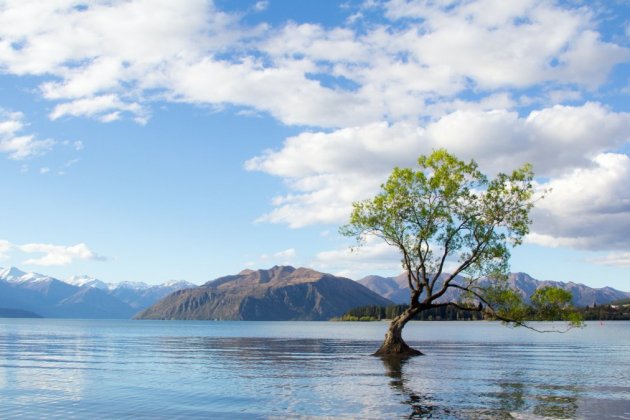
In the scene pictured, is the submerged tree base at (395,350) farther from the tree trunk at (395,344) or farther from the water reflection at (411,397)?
the water reflection at (411,397)

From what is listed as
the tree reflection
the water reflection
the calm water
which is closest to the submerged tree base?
the calm water

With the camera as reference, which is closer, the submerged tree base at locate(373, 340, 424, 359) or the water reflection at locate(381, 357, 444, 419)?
the water reflection at locate(381, 357, 444, 419)

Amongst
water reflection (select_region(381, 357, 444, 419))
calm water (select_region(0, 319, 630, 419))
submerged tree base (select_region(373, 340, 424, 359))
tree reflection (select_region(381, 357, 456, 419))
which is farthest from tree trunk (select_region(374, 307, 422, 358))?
tree reflection (select_region(381, 357, 456, 419))

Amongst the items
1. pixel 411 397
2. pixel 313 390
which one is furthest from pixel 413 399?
pixel 313 390

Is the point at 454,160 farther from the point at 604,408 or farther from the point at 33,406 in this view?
the point at 33,406

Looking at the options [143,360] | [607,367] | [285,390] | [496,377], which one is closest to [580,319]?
[607,367]

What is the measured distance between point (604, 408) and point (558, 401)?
3242 millimetres

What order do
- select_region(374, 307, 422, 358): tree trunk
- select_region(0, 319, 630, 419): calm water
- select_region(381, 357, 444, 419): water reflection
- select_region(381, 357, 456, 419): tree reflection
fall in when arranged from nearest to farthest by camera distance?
1. select_region(381, 357, 456, 419): tree reflection
2. select_region(381, 357, 444, 419): water reflection
3. select_region(0, 319, 630, 419): calm water
4. select_region(374, 307, 422, 358): tree trunk

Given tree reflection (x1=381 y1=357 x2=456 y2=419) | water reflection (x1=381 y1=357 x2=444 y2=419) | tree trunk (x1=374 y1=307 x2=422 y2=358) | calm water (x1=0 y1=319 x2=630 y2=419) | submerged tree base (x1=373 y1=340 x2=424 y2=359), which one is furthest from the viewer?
submerged tree base (x1=373 y1=340 x2=424 y2=359)

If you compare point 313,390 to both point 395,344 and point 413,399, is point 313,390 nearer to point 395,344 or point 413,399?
point 413,399

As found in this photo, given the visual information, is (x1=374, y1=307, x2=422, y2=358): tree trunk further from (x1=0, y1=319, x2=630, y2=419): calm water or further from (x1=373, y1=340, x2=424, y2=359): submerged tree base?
(x1=0, y1=319, x2=630, y2=419): calm water

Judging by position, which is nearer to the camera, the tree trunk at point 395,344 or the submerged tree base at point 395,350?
the tree trunk at point 395,344

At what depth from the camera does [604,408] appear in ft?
122

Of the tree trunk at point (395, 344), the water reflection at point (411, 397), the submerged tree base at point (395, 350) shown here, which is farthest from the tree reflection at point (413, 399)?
the submerged tree base at point (395, 350)
